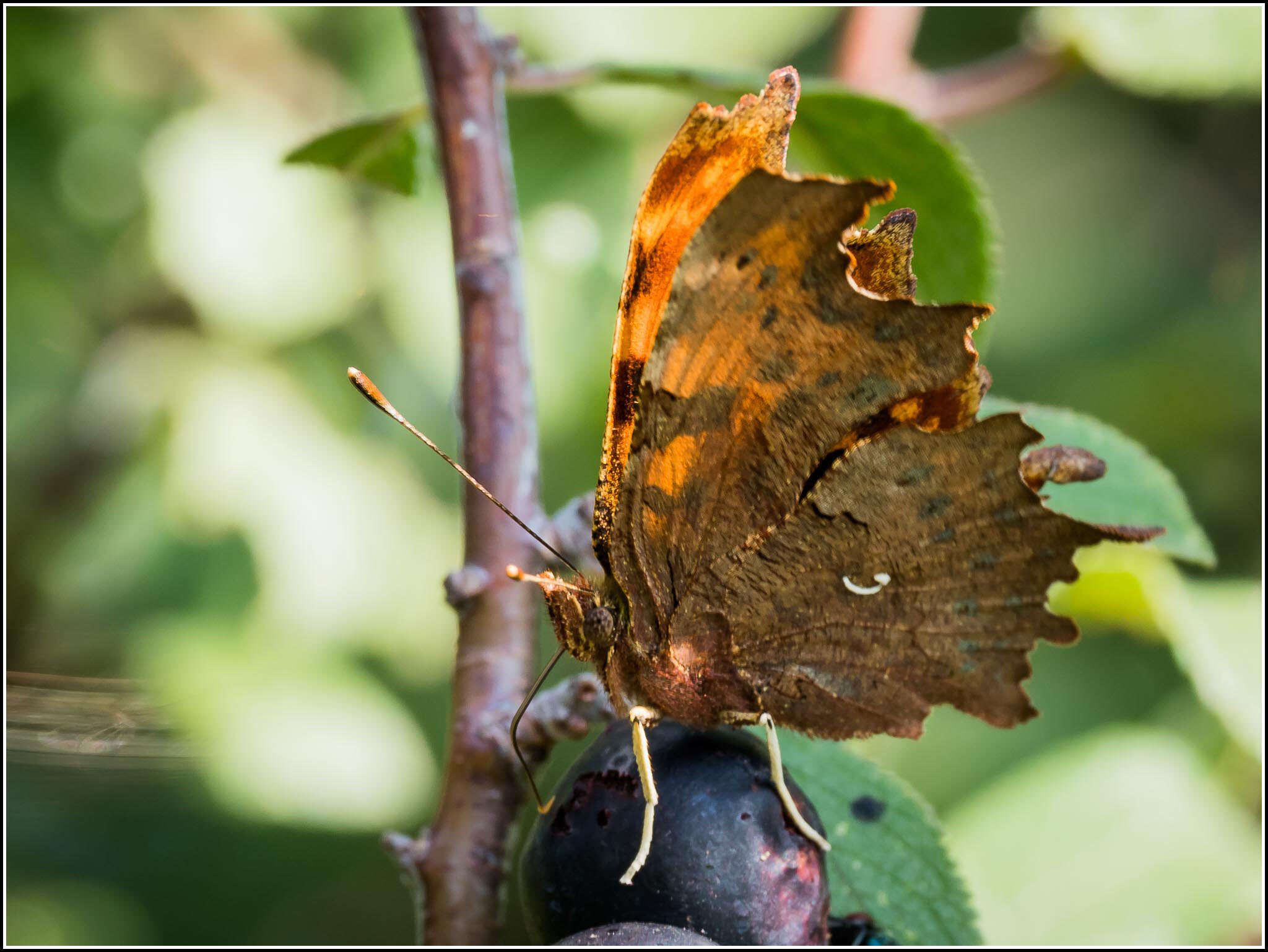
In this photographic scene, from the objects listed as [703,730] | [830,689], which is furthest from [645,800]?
[830,689]

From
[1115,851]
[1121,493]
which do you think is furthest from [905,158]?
[1115,851]

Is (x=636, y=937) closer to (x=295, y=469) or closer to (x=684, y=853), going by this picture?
(x=684, y=853)

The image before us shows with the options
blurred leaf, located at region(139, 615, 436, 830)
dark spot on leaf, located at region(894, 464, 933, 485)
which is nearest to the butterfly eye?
dark spot on leaf, located at region(894, 464, 933, 485)

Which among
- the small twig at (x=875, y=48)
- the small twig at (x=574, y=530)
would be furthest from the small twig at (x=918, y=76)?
the small twig at (x=574, y=530)

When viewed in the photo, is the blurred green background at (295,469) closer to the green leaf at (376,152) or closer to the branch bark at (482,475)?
the green leaf at (376,152)

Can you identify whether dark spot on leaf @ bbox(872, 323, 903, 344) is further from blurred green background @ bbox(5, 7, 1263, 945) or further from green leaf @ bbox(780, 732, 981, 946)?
blurred green background @ bbox(5, 7, 1263, 945)

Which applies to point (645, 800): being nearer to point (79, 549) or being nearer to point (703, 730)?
point (703, 730)
